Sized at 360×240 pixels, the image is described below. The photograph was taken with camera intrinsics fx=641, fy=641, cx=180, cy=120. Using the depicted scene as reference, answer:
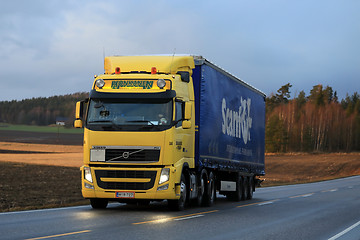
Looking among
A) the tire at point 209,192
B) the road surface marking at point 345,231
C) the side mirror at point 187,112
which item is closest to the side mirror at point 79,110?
the side mirror at point 187,112

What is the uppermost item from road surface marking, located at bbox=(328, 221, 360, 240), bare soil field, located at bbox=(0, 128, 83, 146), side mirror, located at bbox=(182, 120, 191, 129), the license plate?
bare soil field, located at bbox=(0, 128, 83, 146)

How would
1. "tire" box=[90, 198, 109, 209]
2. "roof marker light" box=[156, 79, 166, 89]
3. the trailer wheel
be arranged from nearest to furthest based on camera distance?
"roof marker light" box=[156, 79, 166, 89]
"tire" box=[90, 198, 109, 209]
the trailer wheel

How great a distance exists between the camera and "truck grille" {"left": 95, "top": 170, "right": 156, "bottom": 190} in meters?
16.0

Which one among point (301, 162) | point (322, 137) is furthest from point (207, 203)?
point (322, 137)

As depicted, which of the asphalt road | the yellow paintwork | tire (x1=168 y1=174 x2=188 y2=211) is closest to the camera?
the asphalt road

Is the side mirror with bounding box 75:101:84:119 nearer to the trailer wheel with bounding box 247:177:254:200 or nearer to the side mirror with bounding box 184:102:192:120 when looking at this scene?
the side mirror with bounding box 184:102:192:120

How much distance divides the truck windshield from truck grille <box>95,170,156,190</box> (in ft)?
3.56

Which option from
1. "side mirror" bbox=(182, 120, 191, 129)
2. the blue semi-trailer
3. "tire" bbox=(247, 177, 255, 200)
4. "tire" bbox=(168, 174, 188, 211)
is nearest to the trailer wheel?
"tire" bbox=(247, 177, 255, 200)

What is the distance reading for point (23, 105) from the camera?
12256cm

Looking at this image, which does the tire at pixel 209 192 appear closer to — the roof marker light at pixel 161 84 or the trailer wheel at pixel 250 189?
the roof marker light at pixel 161 84

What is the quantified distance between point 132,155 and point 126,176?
0.55m

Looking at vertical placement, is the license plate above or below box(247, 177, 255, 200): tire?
above

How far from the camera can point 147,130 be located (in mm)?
16047

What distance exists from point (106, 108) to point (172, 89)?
177 centimetres
